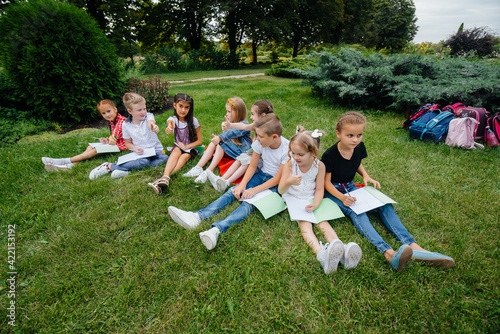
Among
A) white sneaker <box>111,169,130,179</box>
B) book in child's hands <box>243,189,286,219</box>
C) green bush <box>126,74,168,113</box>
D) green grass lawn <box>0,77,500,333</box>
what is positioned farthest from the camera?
green bush <box>126,74,168,113</box>

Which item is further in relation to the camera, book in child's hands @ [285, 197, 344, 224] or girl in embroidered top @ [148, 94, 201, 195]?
girl in embroidered top @ [148, 94, 201, 195]

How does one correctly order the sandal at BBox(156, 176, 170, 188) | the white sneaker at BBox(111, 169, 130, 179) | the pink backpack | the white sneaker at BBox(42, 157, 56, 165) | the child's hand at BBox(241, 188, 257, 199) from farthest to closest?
the pink backpack, the white sneaker at BBox(42, 157, 56, 165), the white sneaker at BBox(111, 169, 130, 179), the sandal at BBox(156, 176, 170, 188), the child's hand at BBox(241, 188, 257, 199)

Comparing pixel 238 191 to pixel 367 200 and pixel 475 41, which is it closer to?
pixel 367 200

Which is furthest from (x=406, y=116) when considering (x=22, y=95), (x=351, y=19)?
(x=351, y=19)

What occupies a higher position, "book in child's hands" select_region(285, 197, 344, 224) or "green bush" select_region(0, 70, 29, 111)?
"green bush" select_region(0, 70, 29, 111)

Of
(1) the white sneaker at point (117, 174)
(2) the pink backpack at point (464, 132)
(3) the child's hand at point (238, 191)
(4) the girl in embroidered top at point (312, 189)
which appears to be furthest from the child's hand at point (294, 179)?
(2) the pink backpack at point (464, 132)

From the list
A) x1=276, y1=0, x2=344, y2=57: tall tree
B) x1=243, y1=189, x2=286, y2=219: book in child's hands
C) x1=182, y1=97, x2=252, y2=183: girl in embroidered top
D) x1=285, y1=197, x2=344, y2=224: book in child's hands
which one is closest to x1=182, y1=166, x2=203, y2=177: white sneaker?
x1=182, y1=97, x2=252, y2=183: girl in embroidered top

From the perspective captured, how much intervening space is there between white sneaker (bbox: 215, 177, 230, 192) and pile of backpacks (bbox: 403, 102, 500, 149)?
4061 millimetres

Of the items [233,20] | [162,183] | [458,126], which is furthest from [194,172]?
[233,20]

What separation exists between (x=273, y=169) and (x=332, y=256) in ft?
4.70

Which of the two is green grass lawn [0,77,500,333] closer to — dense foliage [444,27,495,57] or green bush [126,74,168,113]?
green bush [126,74,168,113]

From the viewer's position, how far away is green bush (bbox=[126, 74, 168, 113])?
6730mm

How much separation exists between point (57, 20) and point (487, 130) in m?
9.31

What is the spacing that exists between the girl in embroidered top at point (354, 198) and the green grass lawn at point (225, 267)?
4.2 inches
